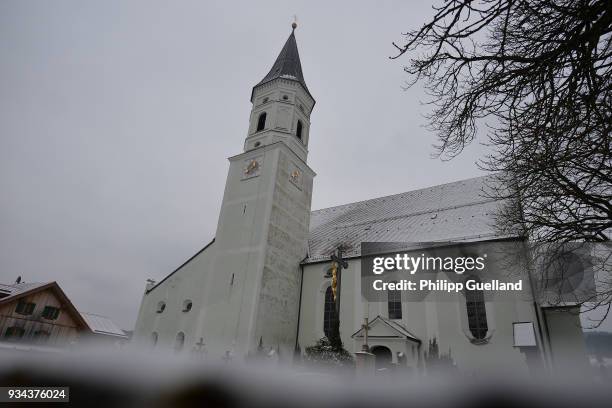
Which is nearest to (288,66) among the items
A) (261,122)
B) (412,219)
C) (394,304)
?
(261,122)

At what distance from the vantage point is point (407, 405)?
4.17 feet

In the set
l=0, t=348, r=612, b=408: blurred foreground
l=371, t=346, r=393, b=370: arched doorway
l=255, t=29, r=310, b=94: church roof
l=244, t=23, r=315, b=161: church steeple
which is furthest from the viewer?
l=255, t=29, r=310, b=94: church roof

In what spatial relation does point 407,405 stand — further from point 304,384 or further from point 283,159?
point 283,159

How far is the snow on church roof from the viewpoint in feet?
54.5

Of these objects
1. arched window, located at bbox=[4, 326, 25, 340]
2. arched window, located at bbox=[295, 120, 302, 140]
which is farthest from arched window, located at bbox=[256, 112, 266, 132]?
arched window, located at bbox=[4, 326, 25, 340]

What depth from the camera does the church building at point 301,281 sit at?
532 inches

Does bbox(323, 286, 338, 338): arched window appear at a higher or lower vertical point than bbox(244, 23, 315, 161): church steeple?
lower

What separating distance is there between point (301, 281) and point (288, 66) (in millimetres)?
15477

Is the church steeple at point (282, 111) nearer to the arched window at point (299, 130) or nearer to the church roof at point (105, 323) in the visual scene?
the arched window at point (299, 130)

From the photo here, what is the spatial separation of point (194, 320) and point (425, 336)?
1109 centimetres

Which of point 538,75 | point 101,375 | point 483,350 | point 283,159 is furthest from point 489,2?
point 283,159

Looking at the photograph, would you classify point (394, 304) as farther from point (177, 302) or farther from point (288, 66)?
point (288, 66)

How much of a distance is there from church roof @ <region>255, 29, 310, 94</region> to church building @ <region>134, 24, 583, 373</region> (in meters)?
0.35

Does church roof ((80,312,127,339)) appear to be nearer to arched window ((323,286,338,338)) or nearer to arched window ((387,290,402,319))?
arched window ((323,286,338,338))
